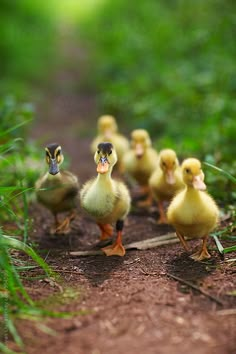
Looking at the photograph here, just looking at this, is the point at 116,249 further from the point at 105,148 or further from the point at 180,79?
the point at 180,79

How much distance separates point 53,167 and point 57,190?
320 millimetres

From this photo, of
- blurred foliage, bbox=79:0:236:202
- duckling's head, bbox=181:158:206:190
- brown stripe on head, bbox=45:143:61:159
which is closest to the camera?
duckling's head, bbox=181:158:206:190

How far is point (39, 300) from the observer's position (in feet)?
12.5

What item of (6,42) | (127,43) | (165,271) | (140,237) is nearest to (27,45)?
(6,42)

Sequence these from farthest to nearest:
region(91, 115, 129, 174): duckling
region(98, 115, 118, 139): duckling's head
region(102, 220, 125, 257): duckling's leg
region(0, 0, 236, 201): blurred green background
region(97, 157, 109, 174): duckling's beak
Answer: region(0, 0, 236, 201): blurred green background → region(98, 115, 118, 139): duckling's head → region(91, 115, 129, 174): duckling → region(102, 220, 125, 257): duckling's leg → region(97, 157, 109, 174): duckling's beak

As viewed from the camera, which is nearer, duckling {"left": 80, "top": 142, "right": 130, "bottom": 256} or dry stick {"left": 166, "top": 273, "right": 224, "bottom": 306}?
dry stick {"left": 166, "top": 273, "right": 224, "bottom": 306}

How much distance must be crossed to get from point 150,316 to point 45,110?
9490mm

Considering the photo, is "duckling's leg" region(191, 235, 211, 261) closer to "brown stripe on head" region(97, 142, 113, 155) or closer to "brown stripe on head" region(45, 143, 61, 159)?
"brown stripe on head" region(97, 142, 113, 155)

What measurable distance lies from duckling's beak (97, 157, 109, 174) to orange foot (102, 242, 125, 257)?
696 millimetres

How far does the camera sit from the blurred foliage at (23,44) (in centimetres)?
1423

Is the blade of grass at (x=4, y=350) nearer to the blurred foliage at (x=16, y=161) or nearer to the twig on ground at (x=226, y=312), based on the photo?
the twig on ground at (x=226, y=312)

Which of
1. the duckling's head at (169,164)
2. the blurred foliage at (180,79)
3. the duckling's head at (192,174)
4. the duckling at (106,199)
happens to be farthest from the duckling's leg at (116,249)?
the blurred foliage at (180,79)

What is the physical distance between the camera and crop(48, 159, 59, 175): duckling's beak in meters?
5.12

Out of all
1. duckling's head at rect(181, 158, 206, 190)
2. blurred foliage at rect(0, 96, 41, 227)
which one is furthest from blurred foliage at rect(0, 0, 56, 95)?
duckling's head at rect(181, 158, 206, 190)
